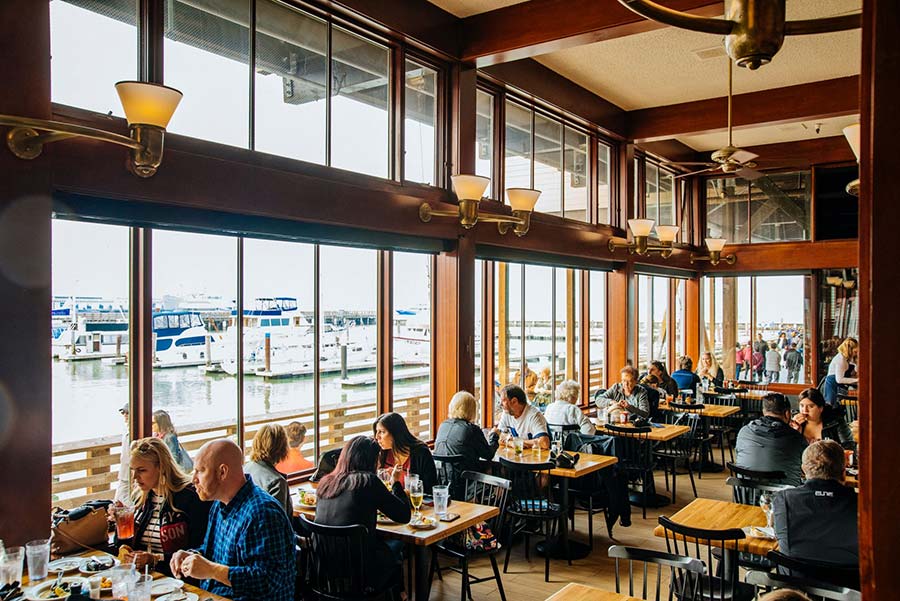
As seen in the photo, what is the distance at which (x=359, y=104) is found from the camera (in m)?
5.29

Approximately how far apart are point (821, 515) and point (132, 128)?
11.9 feet

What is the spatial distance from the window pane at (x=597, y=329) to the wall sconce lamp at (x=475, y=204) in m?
3.39

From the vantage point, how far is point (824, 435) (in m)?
5.96

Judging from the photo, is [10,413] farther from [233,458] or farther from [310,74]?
[310,74]

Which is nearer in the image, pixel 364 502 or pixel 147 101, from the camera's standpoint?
pixel 147 101

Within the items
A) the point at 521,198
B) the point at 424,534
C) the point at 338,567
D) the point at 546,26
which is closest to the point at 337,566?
the point at 338,567

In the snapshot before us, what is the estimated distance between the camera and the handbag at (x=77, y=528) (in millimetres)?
3361

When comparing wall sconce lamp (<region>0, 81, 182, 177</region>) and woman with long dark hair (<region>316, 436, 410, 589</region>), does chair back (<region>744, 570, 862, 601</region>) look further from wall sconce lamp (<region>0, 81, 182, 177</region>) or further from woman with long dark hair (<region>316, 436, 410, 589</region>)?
wall sconce lamp (<region>0, 81, 182, 177</region>)

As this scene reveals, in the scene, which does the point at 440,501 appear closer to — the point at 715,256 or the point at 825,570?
the point at 825,570

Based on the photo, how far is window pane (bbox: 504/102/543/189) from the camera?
7.01 meters

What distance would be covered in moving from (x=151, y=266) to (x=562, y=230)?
4.79m

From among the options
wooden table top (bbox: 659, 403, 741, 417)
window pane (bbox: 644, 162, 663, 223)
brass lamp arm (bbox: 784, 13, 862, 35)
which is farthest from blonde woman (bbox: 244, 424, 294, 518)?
window pane (bbox: 644, 162, 663, 223)

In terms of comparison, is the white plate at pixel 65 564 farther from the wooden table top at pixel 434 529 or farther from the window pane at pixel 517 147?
the window pane at pixel 517 147

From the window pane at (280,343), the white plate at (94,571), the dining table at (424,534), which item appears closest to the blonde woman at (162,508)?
the white plate at (94,571)
